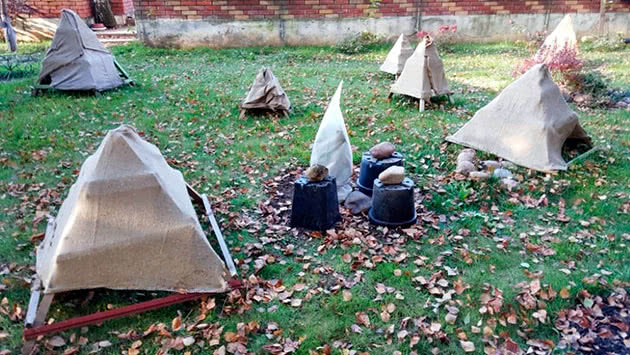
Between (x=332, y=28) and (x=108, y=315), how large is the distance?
1260cm

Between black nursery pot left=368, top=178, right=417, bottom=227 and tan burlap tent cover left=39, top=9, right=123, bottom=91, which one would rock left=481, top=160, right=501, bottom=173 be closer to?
black nursery pot left=368, top=178, right=417, bottom=227

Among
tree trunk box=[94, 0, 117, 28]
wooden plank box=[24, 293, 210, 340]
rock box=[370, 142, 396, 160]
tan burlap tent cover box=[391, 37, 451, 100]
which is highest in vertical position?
tree trunk box=[94, 0, 117, 28]

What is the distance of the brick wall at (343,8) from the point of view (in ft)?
44.9

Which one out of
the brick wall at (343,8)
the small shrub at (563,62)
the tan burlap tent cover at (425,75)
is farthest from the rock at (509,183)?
the brick wall at (343,8)

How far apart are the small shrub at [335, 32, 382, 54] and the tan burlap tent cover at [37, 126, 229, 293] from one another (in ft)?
36.7

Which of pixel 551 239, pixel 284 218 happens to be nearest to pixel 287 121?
pixel 284 218

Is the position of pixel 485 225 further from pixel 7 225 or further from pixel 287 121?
pixel 7 225

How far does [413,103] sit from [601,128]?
3015 millimetres

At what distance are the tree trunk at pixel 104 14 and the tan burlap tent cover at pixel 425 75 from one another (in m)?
13.2

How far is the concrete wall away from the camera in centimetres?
1386

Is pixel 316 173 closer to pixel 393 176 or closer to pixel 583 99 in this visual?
pixel 393 176

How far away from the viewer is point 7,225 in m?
4.48

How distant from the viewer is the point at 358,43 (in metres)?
13.8

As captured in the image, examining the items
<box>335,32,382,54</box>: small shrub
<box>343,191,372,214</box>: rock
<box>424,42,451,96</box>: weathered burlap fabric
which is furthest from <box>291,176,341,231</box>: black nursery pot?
<box>335,32,382,54</box>: small shrub
